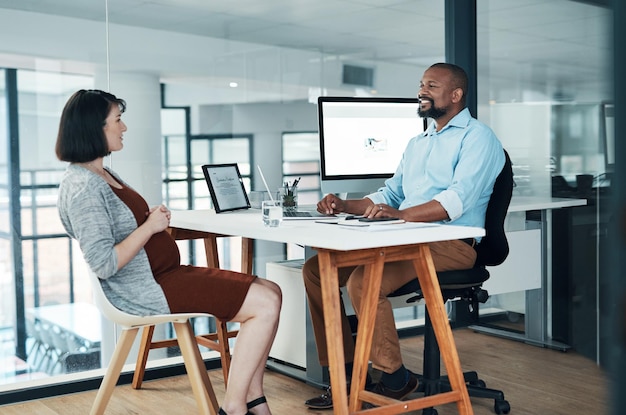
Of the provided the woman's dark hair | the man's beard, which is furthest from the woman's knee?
the woman's dark hair

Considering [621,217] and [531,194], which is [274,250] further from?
[621,217]

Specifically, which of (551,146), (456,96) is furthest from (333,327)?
(551,146)

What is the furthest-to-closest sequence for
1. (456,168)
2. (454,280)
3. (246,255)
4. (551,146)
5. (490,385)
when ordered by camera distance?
(551,146) < (246,255) < (490,385) < (456,168) < (454,280)

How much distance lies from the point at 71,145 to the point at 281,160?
163cm

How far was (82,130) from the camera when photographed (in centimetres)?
243

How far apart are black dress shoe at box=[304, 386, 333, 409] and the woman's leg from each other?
0.56 metres

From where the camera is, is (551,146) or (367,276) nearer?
(367,276)

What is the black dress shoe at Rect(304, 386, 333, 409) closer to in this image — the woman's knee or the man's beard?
the woman's knee

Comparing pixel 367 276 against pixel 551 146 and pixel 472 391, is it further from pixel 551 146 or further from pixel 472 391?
pixel 551 146

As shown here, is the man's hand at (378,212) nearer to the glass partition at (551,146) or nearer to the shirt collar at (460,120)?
the shirt collar at (460,120)

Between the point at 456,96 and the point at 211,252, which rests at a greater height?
the point at 456,96

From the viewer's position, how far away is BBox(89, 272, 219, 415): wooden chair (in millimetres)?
2396

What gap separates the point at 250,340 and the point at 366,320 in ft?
1.30

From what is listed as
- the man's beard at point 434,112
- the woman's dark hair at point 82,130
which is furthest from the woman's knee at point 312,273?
the woman's dark hair at point 82,130
